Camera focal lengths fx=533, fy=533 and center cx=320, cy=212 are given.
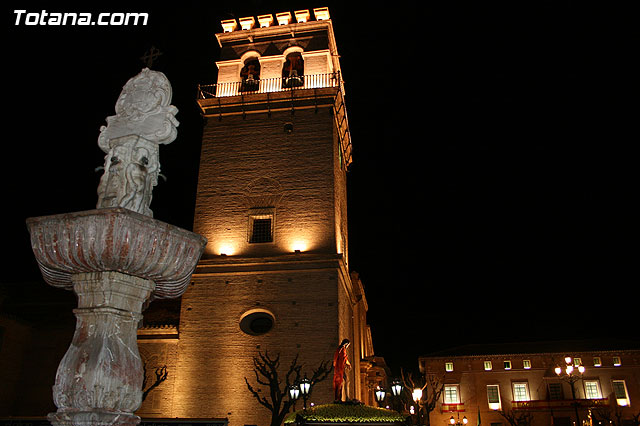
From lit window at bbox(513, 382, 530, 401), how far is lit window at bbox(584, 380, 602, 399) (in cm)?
474

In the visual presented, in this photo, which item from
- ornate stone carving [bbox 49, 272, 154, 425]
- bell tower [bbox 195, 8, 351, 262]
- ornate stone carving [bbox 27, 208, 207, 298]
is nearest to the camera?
ornate stone carving [bbox 49, 272, 154, 425]

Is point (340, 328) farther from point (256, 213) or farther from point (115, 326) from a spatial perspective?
point (115, 326)

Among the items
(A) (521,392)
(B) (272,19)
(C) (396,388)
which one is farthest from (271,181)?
(A) (521,392)

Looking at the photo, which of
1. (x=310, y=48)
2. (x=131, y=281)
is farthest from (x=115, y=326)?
(x=310, y=48)

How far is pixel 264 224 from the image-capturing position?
23.4 m

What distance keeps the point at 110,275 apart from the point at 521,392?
153ft

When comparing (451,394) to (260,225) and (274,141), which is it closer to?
(260,225)

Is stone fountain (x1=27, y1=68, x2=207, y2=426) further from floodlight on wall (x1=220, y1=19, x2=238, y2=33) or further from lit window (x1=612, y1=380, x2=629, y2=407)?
lit window (x1=612, y1=380, x2=629, y2=407)

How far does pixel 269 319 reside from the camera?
2134 cm

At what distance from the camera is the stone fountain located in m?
5.50

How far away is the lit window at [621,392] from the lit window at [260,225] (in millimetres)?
36971

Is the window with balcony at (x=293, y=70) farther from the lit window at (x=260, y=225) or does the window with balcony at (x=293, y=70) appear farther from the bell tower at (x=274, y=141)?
the lit window at (x=260, y=225)

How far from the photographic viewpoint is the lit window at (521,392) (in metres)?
45.5

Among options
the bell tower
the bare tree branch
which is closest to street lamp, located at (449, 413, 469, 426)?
the bell tower
